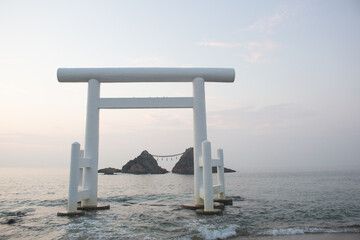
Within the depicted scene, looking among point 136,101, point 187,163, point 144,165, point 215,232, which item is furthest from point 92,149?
point 144,165

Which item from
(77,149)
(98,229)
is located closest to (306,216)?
(98,229)

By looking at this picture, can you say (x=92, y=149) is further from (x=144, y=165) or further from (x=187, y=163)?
(x=144, y=165)

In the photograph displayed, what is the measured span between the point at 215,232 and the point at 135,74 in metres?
6.19

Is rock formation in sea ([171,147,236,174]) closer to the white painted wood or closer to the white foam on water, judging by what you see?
the white painted wood

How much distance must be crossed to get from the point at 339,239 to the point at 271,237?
1.56m

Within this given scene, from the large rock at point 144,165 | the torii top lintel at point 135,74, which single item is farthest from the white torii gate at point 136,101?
the large rock at point 144,165

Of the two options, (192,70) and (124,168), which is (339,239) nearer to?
(192,70)

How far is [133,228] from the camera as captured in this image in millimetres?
7398

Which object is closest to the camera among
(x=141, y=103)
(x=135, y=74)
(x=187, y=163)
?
(x=141, y=103)

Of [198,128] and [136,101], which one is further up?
[136,101]

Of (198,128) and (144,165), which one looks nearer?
(198,128)

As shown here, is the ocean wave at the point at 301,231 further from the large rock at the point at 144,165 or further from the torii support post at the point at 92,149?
the large rock at the point at 144,165

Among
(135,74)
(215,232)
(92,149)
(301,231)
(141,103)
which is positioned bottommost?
(301,231)

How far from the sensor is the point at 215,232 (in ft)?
21.2
